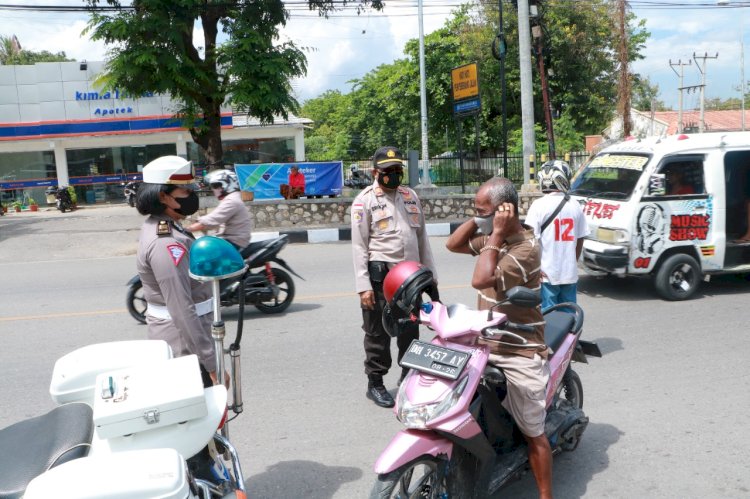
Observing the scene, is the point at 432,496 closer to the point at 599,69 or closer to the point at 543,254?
the point at 543,254

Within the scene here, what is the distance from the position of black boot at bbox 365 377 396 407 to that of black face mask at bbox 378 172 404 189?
1.36 m

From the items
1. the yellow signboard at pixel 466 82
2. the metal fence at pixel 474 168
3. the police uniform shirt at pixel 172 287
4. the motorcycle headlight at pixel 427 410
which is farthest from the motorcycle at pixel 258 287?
the metal fence at pixel 474 168

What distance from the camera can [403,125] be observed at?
119 ft

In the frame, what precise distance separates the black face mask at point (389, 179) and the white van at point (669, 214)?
156 inches

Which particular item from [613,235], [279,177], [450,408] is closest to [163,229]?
[450,408]

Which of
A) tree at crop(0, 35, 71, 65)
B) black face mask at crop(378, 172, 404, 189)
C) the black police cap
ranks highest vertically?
tree at crop(0, 35, 71, 65)

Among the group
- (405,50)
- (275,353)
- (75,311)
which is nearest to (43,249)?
(75,311)

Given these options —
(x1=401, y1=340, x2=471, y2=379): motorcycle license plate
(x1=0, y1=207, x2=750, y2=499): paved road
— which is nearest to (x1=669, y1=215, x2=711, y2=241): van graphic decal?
(x1=0, y1=207, x2=750, y2=499): paved road

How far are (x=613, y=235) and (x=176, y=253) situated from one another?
5.82m

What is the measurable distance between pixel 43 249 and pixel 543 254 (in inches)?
451

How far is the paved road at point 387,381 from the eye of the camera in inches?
148

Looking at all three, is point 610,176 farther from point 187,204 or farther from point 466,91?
point 466,91

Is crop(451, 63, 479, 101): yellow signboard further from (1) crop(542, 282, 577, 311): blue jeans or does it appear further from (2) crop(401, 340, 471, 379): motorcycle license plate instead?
(2) crop(401, 340, 471, 379): motorcycle license plate

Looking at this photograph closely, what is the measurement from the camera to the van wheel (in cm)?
767
